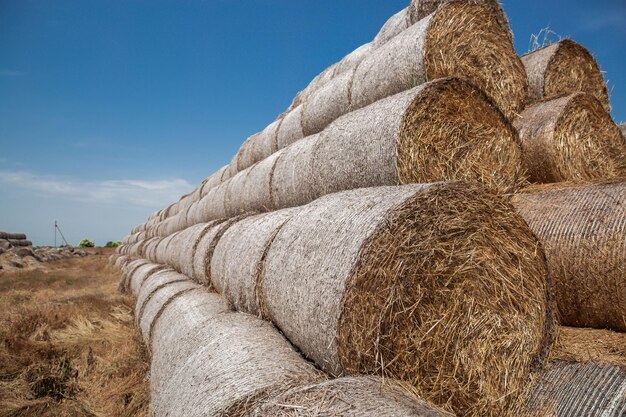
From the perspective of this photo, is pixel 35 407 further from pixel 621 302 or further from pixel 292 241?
pixel 621 302

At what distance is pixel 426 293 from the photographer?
216cm

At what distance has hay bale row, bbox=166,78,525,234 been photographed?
2.93 m

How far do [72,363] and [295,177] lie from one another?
326 centimetres

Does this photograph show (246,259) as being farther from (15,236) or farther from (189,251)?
(15,236)

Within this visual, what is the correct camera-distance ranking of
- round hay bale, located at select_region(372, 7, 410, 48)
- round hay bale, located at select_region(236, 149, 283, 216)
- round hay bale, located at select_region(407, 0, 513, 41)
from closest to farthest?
1. round hay bale, located at select_region(407, 0, 513, 41)
2. round hay bale, located at select_region(372, 7, 410, 48)
3. round hay bale, located at select_region(236, 149, 283, 216)

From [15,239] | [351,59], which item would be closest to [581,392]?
[351,59]

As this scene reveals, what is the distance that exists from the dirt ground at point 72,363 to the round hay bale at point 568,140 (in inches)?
164

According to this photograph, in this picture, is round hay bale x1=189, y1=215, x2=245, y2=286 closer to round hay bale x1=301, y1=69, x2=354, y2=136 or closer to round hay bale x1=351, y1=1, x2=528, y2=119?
round hay bale x1=301, y1=69, x2=354, y2=136

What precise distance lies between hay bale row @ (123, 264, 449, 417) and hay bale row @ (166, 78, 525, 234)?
1.40 metres

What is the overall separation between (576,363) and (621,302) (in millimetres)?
586

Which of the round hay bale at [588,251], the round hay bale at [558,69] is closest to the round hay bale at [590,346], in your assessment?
the round hay bale at [588,251]

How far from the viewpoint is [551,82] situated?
4543mm

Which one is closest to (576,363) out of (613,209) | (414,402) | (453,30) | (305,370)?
(613,209)

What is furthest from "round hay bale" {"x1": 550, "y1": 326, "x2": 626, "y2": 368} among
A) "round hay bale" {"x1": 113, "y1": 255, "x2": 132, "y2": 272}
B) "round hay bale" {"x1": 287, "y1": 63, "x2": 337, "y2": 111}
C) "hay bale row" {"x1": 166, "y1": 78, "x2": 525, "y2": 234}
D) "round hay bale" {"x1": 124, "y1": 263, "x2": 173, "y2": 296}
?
"round hay bale" {"x1": 113, "y1": 255, "x2": 132, "y2": 272}
